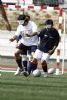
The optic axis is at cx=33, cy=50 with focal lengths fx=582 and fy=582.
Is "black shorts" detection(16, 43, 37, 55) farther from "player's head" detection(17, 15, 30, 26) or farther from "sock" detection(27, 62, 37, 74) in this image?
"player's head" detection(17, 15, 30, 26)

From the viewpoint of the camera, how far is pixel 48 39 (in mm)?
16781

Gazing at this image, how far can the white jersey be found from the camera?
1698 cm

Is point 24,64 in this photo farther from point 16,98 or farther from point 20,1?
point 20,1

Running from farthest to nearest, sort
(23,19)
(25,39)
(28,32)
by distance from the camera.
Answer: (25,39)
(28,32)
(23,19)

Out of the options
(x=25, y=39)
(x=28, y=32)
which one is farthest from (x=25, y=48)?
(x=28, y=32)

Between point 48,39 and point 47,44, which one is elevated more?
point 48,39

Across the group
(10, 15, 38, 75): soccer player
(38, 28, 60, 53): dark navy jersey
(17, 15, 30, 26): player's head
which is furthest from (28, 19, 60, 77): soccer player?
(17, 15, 30, 26): player's head

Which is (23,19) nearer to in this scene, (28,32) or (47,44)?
(28,32)

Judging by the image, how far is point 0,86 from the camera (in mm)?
12148

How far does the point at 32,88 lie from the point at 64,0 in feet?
97.2

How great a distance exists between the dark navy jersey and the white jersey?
0.30 meters

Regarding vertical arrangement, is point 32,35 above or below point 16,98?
below

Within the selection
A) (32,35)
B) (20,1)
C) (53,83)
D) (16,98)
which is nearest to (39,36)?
(32,35)

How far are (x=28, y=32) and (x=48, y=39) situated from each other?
65 centimetres
